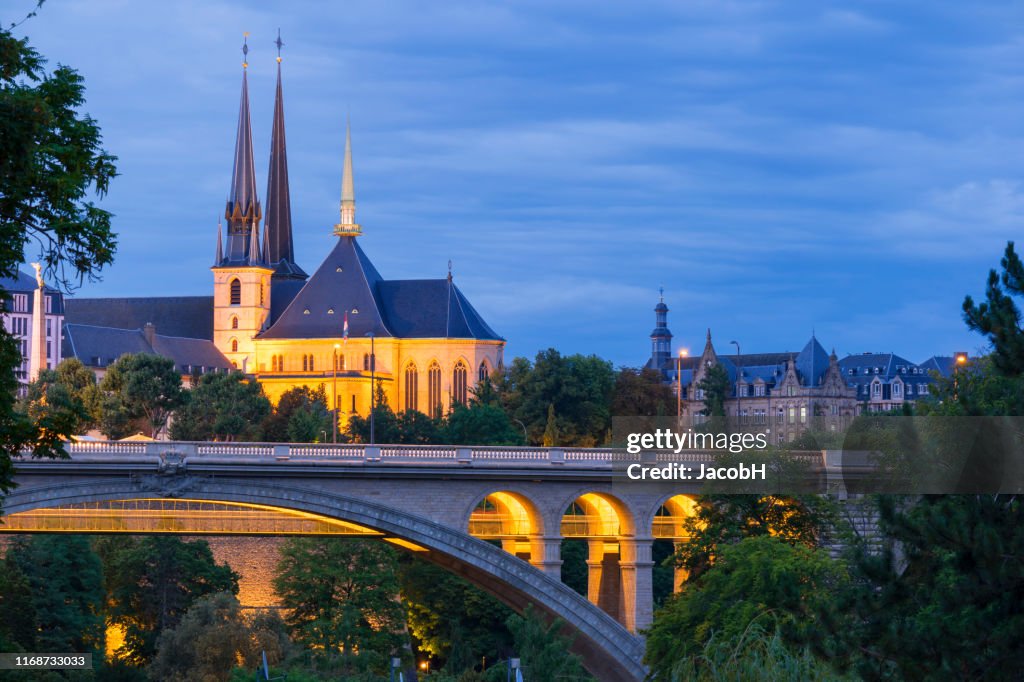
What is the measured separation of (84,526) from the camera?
215ft

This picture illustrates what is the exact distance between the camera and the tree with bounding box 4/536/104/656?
78688 millimetres

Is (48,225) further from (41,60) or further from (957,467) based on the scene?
(957,467)

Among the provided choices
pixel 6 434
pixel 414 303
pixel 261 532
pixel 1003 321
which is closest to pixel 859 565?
pixel 1003 321

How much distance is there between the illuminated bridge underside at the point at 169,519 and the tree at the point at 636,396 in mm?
70066

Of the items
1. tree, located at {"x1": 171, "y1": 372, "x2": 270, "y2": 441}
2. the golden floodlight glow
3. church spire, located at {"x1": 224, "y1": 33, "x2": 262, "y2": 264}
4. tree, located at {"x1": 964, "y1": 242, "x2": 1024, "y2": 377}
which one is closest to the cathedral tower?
church spire, located at {"x1": 224, "y1": 33, "x2": 262, "y2": 264}

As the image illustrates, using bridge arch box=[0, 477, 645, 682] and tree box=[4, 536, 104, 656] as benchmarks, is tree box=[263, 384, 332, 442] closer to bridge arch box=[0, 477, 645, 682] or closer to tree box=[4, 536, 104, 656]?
tree box=[4, 536, 104, 656]

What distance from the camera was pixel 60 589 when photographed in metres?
83.6

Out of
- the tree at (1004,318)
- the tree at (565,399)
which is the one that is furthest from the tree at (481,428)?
the tree at (1004,318)

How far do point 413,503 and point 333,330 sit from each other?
113m

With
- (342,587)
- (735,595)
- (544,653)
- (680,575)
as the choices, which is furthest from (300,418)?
(735,595)

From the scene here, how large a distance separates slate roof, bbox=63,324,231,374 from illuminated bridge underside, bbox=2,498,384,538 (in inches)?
4333

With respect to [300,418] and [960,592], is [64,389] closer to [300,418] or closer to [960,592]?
[300,418]

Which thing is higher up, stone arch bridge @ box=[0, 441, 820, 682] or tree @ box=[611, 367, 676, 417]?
tree @ box=[611, 367, 676, 417]

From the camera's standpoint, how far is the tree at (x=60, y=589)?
258 ft
